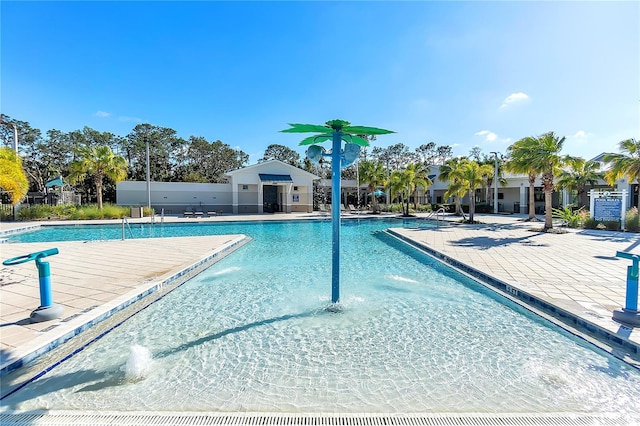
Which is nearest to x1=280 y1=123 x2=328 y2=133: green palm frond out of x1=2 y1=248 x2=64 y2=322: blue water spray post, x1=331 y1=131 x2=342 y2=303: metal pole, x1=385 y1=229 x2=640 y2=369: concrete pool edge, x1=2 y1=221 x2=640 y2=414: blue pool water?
x1=331 y1=131 x2=342 y2=303: metal pole

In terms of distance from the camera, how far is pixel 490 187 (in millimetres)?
31031

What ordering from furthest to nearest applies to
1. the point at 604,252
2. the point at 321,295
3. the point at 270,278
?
the point at 604,252
the point at 270,278
the point at 321,295

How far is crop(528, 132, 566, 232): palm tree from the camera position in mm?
13652

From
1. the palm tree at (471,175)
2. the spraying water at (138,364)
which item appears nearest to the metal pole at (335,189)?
the spraying water at (138,364)

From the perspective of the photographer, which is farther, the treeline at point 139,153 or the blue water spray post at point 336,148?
the treeline at point 139,153

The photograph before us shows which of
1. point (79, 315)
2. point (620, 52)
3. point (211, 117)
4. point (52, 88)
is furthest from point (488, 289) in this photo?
point (211, 117)

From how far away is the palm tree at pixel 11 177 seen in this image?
244 inches

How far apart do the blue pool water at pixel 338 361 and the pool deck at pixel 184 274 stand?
0.51m

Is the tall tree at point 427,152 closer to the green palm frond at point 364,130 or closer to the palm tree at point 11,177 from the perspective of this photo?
the green palm frond at point 364,130

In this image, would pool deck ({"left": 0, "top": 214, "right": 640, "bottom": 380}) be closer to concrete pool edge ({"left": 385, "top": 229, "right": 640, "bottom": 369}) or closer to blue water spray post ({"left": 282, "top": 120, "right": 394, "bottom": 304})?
concrete pool edge ({"left": 385, "top": 229, "right": 640, "bottom": 369})

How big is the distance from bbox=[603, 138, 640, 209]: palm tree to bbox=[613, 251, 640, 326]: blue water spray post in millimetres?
13914

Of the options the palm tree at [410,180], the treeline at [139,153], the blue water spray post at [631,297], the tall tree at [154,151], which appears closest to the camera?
the blue water spray post at [631,297]

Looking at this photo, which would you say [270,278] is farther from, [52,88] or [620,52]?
[52,88]

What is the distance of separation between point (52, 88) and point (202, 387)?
70.2ft
